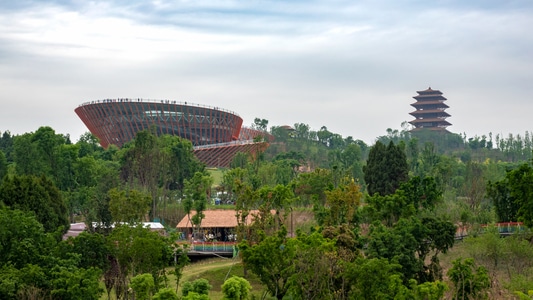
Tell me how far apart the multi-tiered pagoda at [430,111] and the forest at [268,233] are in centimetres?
9272

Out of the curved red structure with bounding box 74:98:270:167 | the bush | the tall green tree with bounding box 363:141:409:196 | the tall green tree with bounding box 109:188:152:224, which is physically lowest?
the bush

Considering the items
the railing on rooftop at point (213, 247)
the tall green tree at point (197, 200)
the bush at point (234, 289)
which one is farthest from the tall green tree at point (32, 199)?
the bush at point (234, 289)

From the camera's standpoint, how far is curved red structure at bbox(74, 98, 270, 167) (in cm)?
11462

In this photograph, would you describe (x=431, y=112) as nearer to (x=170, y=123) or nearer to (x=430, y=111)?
(x=430, y=111)

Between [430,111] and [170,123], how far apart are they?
75729 mm

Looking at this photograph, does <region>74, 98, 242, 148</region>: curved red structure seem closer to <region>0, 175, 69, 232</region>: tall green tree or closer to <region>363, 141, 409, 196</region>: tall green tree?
<region>363, 141, 409, 196</region>: tall green tree

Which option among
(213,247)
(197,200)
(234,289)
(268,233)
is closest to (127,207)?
(213,247)

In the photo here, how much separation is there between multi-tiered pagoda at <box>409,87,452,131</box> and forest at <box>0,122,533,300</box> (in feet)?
304

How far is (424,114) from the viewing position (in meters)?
176

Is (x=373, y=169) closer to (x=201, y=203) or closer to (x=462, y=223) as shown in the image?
(x=462, y=223)

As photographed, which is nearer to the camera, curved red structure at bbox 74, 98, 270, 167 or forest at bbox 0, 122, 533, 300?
forest at bbox 0, 122, 533, 300

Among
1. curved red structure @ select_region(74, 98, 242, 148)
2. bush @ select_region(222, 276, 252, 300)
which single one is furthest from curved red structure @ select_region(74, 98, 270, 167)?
bush @ select_region(222, 276, 252, 300)

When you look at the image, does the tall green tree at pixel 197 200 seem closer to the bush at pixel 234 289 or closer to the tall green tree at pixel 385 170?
the tall green tree at pixel 385 170

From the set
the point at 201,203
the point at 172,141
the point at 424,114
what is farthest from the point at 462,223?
the point at 424,114
